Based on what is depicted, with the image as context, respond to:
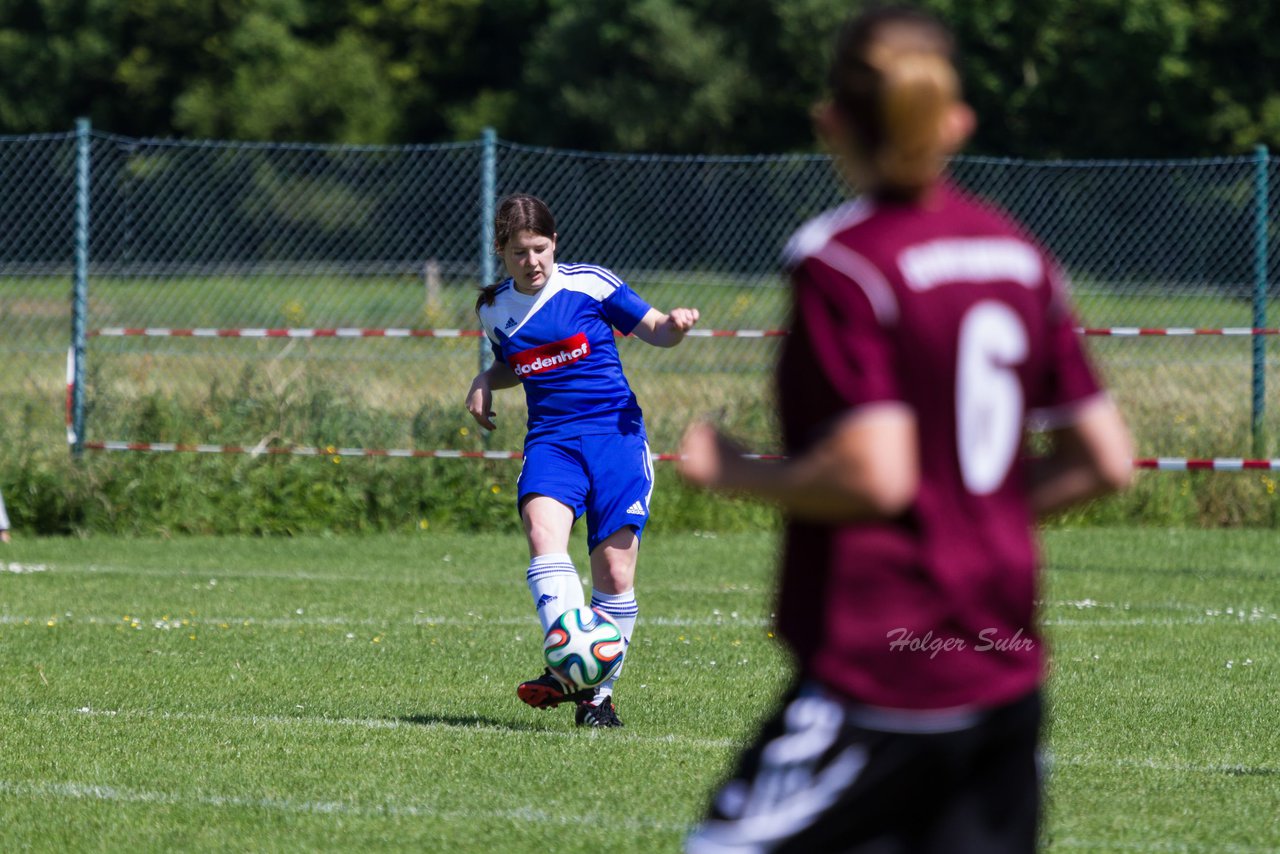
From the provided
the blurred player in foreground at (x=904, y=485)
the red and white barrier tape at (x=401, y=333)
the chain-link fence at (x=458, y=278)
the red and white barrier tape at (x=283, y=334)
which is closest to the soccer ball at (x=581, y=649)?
the blurred player in foreground at (x=904, y=485)

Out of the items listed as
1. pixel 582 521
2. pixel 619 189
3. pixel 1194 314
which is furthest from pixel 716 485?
pixel 1194 314

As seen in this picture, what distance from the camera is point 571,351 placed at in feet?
21.5

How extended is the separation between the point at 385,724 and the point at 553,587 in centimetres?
77

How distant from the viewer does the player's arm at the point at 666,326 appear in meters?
5.97

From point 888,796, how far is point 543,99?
4630 centimetres

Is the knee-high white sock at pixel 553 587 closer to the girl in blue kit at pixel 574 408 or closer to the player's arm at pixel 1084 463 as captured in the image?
the girl in blue kit at pixel 574 408

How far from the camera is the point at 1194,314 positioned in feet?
54.0

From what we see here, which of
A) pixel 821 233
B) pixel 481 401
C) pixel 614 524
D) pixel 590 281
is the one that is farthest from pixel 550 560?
pixel 821 233

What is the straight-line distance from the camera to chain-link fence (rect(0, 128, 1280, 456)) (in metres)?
13.4

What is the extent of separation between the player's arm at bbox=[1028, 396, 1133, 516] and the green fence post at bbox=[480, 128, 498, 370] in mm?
10493

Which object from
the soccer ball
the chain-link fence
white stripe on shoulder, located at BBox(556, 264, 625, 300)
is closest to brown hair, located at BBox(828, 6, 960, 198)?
the soccer ball

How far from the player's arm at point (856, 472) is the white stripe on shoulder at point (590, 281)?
4.19 meters

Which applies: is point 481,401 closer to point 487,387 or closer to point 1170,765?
point 487,387

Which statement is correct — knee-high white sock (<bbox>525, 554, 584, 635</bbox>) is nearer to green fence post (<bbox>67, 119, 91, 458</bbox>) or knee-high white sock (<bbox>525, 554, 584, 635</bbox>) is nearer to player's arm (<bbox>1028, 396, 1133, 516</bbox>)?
player's arm (<bbox>1028, 396, 1133, 516</bbox>)
